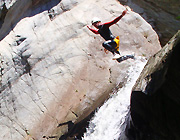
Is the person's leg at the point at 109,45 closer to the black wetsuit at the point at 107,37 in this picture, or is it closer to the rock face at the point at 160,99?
the black wetsuit at the point at 107,37

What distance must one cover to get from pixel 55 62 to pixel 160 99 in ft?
12.1

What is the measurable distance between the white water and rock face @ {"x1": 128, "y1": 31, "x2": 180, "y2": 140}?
3.11 feet

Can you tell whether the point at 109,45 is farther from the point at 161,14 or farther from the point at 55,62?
the point at 161,14

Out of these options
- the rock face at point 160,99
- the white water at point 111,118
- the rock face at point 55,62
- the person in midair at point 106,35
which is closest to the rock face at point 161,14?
the rock face at point 55,62

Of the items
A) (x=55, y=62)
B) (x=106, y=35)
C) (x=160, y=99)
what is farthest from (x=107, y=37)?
(x=160, y=99)

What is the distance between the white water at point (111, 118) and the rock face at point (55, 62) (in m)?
0.24

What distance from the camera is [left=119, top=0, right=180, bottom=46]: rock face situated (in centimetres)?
997

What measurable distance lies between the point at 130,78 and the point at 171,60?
2.58m

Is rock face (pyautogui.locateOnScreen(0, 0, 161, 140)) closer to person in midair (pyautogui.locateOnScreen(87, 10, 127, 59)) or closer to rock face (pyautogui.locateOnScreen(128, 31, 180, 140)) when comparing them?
person in midair (pyautogui.locateOnScreen(87, 10, 127, 59))

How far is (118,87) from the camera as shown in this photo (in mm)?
6117

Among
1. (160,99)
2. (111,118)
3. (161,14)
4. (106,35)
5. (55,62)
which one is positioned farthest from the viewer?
(161,14)

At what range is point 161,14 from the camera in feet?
33.5

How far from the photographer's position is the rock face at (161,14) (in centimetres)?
997

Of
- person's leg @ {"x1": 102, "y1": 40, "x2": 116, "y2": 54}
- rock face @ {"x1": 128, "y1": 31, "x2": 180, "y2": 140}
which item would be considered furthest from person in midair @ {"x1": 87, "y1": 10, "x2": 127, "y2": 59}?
rock face @ {"x1": 128, "y1": 31, "x2": 180, "y2": 140}
